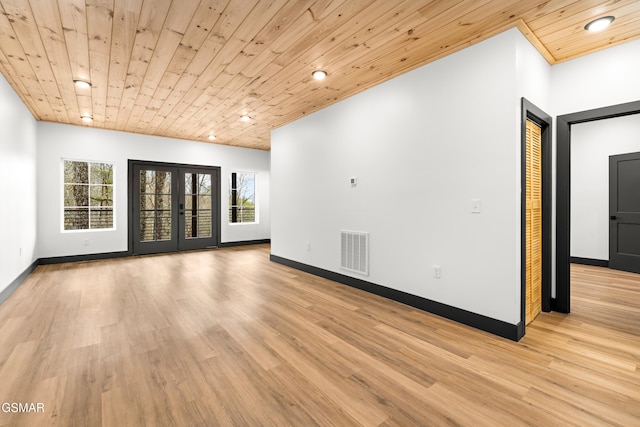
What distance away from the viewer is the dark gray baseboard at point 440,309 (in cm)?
257

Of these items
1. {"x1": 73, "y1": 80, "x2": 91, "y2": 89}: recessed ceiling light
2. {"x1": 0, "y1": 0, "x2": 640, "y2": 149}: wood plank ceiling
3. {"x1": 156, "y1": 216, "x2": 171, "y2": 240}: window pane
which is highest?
{"x1": 73, "y1": 80, "x2": 91, "y2": 89}: recessed ceiling light

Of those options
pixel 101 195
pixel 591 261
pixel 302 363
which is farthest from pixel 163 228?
pixel 591 261

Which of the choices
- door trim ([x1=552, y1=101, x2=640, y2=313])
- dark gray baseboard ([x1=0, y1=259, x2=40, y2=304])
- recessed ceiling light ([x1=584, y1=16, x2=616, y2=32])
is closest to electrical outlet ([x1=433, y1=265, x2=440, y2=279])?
door trim ([x1=552, y1=101, x2=640, y2=313])

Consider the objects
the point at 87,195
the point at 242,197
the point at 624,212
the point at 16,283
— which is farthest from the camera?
the point at 242,197

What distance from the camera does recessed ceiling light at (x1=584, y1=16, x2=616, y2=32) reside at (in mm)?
2396

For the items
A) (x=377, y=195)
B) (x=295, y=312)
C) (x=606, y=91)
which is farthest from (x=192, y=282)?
Answer: (x=606, y=91)

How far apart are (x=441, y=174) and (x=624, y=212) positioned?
449cm

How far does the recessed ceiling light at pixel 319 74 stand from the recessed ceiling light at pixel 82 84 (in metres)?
2.94

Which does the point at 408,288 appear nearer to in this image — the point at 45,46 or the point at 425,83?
the point at 425,83

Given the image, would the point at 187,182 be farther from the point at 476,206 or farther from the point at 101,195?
the point at 476,206

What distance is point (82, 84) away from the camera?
3.81 m

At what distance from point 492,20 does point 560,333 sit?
283 centimetres

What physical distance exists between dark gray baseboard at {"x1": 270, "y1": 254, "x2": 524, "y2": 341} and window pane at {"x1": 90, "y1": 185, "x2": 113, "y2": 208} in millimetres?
5149

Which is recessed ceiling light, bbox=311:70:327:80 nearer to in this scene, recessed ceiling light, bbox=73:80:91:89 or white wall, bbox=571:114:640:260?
recessed ceiling light, bbox=73:80:91:89
